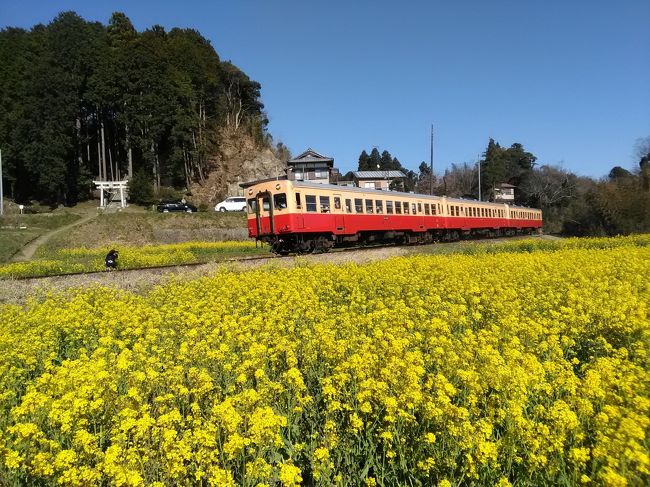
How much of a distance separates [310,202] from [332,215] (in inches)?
45.9

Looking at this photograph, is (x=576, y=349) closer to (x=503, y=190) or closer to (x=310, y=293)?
(x=310, y=293)

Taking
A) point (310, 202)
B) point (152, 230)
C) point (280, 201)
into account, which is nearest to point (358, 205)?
point (310, 202)

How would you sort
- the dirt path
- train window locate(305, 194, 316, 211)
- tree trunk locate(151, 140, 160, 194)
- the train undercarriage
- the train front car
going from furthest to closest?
tree trunk locate(151, 140, 160, 194) → the dirt path → the train undercarriage → train window locate(305, 194, 316, 211) → the train front car

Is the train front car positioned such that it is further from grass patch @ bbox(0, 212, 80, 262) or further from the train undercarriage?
grass patch @ bbox(0, 212, 80, 262)

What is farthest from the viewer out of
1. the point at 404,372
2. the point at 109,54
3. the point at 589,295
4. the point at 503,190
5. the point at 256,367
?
the point at 503,190

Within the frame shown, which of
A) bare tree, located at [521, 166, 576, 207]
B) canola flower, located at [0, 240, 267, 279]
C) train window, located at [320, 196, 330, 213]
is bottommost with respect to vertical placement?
canola flower, located at [0, 240, 267, 279]

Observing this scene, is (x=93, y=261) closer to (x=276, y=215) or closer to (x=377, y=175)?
(x=276, y=215)

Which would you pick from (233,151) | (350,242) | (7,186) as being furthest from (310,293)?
(7,186)

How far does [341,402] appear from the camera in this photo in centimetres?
306

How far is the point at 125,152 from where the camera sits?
156 ft

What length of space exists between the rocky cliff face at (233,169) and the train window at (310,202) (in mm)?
28302

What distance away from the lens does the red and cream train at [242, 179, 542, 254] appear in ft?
46.6

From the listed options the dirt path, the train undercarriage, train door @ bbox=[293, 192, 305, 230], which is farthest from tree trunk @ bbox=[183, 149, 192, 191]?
train door @ bbox=[293, 192, 305, 230]

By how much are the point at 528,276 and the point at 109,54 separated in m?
45.2
